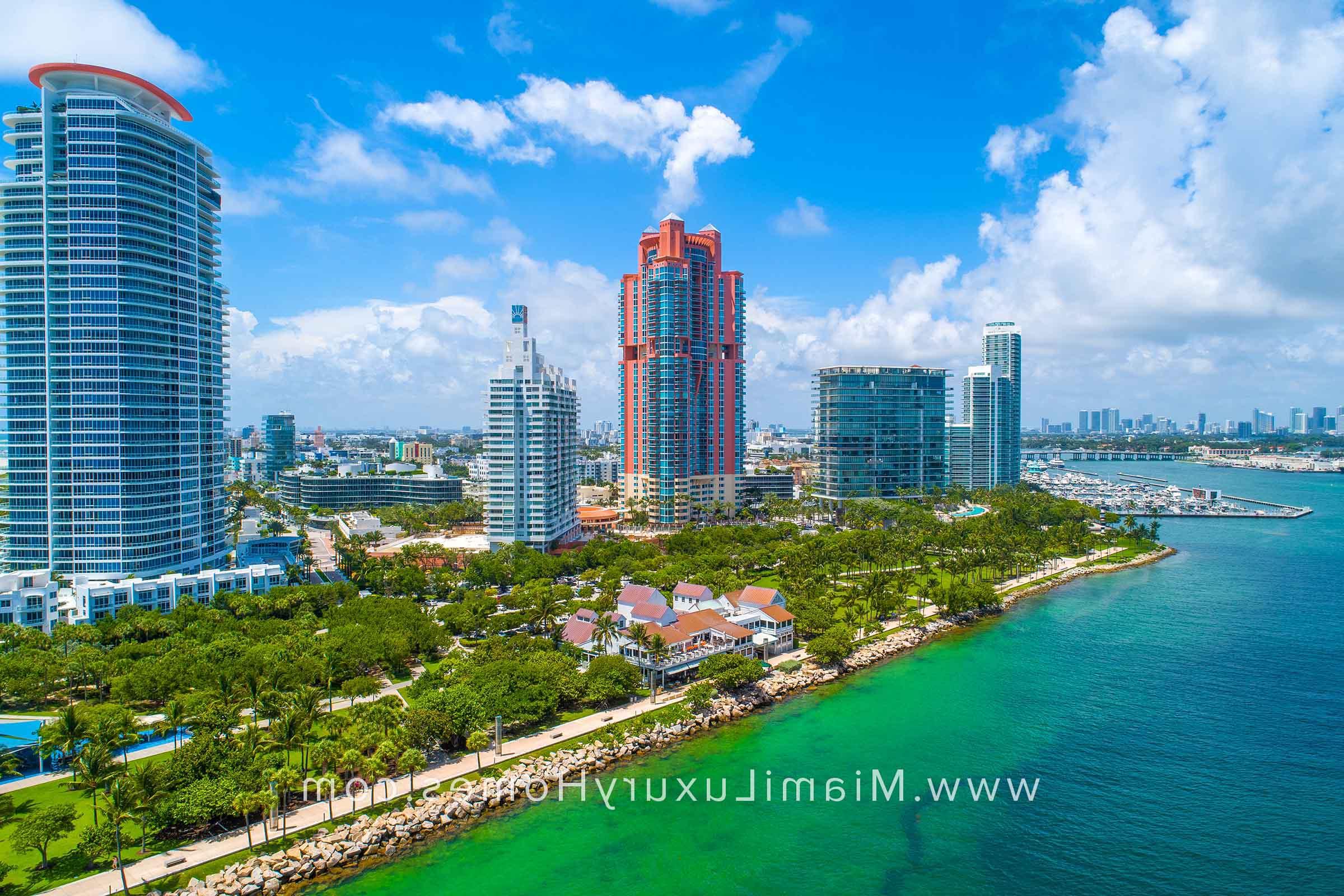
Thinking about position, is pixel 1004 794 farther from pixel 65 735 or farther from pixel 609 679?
pixel 65 735

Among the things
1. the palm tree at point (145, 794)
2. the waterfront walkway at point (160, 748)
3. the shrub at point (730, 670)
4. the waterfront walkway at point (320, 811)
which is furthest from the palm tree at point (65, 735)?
the shrub at point (730, 670)

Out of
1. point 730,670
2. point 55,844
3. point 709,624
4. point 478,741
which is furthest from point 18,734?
point 709,624

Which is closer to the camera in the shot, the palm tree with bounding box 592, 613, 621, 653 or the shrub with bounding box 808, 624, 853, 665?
the palm tree with bounding box 592, 613, 621, 653

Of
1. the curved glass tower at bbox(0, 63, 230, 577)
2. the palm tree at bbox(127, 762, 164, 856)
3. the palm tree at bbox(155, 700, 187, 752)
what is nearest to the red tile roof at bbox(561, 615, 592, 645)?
the palm tree at bbox(155, 700, 187, 752)

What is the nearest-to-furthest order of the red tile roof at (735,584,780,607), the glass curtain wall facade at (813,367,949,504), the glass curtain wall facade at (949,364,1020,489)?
1. the red tile roof at (735,584,780,607)
2. the glass curtain wall facade at (813,367,949,504)
3. the glass curtain wall facade at (949,364,1020,489)

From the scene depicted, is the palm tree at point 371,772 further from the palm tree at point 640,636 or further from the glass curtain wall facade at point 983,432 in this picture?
the glass curtain wall facade at point 983,432

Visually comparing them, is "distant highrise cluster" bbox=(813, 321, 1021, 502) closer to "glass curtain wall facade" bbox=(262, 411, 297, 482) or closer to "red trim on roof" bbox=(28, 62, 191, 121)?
"red trim on roof" bbox=(28, 62, 191, 121)

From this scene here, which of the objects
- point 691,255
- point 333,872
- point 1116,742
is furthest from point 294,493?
point 1116,742
